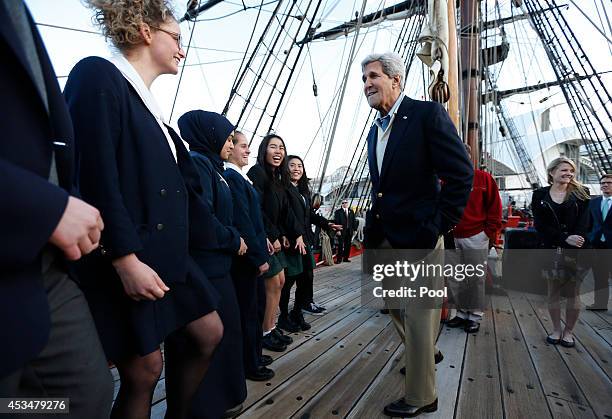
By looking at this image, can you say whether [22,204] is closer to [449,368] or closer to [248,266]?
[248,266]

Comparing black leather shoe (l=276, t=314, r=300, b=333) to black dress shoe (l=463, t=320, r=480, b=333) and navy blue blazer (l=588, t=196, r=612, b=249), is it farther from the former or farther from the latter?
navy blue blazer (l=588, t=196, r=612, b=249)

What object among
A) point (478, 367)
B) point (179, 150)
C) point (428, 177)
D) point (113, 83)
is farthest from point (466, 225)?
point (113, 83)

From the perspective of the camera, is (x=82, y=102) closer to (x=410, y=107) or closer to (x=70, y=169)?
(x=70, y=169)

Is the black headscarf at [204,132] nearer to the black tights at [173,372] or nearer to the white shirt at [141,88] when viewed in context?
the white shirt at [141,88]

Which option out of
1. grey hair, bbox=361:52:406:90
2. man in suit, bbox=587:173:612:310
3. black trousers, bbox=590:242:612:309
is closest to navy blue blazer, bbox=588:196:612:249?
man in suit, bbox=587:173:612:310

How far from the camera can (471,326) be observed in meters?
2.97

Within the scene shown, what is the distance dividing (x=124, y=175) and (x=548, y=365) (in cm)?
261

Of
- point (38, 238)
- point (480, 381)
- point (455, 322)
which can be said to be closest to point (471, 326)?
point (455, 322)

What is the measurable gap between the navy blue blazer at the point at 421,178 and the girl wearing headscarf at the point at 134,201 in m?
0.94

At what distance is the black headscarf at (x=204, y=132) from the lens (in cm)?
174

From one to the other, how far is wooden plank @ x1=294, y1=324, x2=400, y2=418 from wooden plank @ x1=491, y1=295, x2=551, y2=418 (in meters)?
0.68

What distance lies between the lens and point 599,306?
368 cm

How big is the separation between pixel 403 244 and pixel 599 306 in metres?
3.36

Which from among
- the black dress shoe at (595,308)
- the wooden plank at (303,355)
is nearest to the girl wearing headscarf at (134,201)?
the wooden plank at (303,355)
